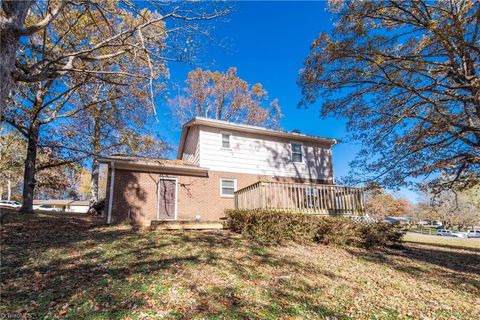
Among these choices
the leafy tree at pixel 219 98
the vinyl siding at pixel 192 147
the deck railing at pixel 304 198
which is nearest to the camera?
the deck railing at pixel 304 198

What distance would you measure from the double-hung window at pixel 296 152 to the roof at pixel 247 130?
437mm

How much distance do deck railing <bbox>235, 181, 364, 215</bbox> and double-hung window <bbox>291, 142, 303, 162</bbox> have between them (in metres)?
5.00

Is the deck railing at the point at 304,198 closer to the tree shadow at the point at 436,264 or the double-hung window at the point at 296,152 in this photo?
the tree shadow at the point at 436,264

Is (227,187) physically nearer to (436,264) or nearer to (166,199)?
(166,199)

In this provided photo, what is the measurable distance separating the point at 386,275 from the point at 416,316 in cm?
189

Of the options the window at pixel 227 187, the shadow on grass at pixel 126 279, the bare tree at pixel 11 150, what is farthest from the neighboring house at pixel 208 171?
the bare tree at pixel 11 150

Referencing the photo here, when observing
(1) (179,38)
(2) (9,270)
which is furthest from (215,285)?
(1) (179,38)

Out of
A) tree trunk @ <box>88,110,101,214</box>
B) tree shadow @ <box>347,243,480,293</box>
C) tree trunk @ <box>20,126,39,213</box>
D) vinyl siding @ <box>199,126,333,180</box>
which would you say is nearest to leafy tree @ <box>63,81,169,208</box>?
tree trunk @ <box>88,110,101,214</box>

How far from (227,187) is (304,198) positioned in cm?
472

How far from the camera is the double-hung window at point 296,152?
50.4 feet

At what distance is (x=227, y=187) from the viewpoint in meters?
13.4

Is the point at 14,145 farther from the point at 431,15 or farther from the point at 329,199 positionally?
the point at 431,15

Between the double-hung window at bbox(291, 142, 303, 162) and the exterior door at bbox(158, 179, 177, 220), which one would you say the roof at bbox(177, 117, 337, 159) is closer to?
the double-hung window at bbox(291, 142, 303, 162)

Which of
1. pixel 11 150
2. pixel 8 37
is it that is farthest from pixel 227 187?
pixel 11 150
